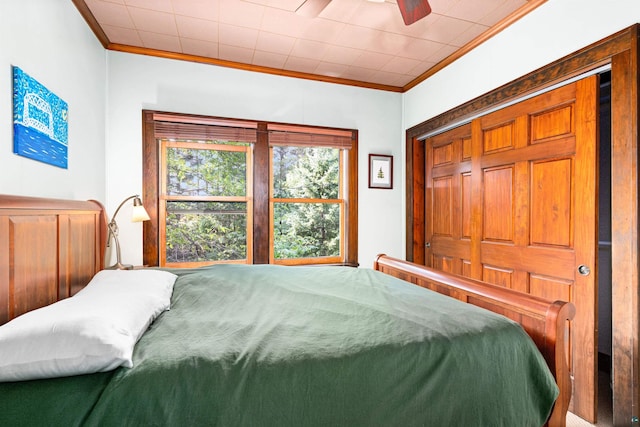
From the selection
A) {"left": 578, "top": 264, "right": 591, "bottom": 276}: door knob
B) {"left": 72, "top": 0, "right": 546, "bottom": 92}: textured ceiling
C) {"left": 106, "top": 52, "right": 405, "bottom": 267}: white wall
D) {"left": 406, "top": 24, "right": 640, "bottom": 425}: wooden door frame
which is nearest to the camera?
{"left": 406, "top": 24, "right": 640, "bottom": 425}: wooden door frame

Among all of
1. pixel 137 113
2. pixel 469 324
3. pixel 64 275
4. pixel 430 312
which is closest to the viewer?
pixel 469 324

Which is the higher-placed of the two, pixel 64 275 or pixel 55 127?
pixel 55 127

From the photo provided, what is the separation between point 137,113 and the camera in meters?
3.04

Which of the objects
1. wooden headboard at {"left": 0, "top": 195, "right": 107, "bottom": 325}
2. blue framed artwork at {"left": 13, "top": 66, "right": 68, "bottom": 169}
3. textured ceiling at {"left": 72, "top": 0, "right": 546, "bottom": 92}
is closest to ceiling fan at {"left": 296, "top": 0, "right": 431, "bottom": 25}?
textured ceiling at {"left": 72, "top": 0, "right": 546, "bottom": 92}

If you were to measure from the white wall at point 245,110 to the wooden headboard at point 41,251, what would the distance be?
906mm

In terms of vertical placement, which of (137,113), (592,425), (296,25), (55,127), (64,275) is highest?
(296,25)

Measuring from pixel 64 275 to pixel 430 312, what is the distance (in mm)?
1935

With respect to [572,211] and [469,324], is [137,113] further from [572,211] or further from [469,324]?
[572,211]

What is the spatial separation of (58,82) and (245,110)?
5.20 feet

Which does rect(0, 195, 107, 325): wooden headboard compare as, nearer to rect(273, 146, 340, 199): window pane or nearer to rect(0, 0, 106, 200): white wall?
rect(0, 0, 106, 200): white wall

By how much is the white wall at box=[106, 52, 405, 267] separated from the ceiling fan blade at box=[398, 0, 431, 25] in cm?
178

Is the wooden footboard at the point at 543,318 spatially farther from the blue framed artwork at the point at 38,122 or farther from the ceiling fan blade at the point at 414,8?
the blue framed artwork at the point at 38,122

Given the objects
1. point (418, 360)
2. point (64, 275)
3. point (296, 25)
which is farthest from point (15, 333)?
point (296, 25)

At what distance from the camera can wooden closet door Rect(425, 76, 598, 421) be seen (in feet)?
6.72
